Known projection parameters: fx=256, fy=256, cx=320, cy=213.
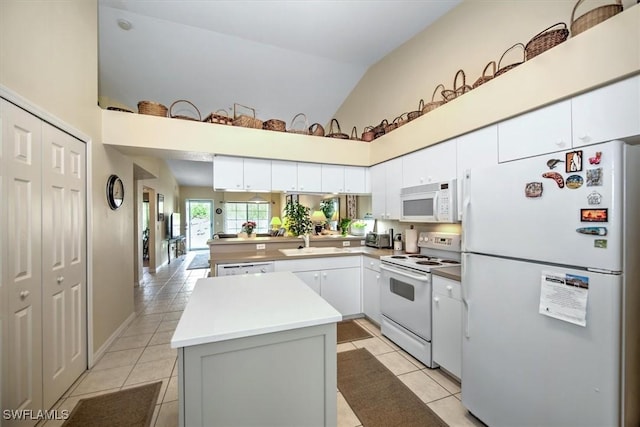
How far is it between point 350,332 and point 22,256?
2.88m

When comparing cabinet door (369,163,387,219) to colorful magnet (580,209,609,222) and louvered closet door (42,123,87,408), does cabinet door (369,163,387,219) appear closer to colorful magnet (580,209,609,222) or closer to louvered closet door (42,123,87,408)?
colorful magnet (580,209,609,222)

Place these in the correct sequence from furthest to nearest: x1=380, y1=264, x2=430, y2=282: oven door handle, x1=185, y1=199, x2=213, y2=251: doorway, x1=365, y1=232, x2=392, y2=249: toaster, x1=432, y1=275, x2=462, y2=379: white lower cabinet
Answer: x1=185, y1=199, x2=213, y2=251: doorway
x1=365, y1=232, x2=392, y2=249: toaster
x1=380, y1=264, x2=430, y2=282: oven door handle
x1=432, y1=275, x2=462, y2=379: white lower cabinet

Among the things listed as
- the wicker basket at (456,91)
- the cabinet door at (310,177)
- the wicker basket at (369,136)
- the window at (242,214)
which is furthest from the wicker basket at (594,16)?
the window at (242,214)

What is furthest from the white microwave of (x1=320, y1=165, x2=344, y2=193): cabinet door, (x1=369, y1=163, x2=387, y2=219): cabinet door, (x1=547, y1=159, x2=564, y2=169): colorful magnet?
(x1=547, y1=159, x2=564, y2=169): colorful magnet

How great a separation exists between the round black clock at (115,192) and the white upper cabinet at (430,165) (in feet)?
11.0

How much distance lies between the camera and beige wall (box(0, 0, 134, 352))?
153cm

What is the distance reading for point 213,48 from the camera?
140 inches

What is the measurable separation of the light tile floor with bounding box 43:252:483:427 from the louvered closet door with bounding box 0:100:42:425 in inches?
18.0

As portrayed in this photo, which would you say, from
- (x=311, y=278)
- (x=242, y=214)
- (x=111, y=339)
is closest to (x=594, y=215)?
(x=311, y=278)

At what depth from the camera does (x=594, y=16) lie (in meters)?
1.51

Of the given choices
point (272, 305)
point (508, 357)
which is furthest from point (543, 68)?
point (272, 305)

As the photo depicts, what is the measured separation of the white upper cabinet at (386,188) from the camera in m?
3.27

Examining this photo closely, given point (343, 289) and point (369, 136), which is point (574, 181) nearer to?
point (343, 289)

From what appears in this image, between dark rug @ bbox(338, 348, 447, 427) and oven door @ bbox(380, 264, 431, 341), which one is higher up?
oven door @ bbox(380, 264, 431, 341)
